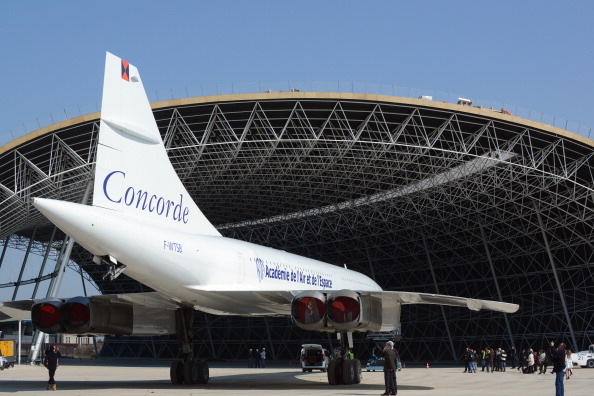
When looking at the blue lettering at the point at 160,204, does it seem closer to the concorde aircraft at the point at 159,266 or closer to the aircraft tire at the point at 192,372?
the concorde aircraft at the point at 159,266

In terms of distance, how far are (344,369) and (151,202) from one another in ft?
22.3

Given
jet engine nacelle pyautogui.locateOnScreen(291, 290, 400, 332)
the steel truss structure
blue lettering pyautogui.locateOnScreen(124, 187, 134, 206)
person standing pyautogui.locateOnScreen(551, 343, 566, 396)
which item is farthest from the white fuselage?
person standing pyautogui.locateOnScreen(551, 343, 566, 396)

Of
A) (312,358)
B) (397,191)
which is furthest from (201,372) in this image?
(397,191)

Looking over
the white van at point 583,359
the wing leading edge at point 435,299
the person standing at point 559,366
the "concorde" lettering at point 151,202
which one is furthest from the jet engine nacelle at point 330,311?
the white van at point 583,359

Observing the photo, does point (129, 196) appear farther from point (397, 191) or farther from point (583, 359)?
point (583, 359)

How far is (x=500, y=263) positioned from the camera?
50062mm

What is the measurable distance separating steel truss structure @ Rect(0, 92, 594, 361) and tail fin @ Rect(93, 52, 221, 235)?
634cm

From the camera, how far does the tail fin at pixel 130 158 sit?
14.5 metres

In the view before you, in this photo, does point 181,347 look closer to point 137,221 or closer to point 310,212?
point 137,221

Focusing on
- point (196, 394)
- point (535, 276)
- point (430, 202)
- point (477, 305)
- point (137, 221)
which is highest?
point (430, 202)

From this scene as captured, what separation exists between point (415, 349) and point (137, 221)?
44821mm

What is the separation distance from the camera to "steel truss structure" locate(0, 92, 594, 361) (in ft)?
105

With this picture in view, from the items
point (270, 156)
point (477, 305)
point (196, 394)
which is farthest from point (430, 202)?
point (196, 394)

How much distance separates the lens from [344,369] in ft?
61.8
